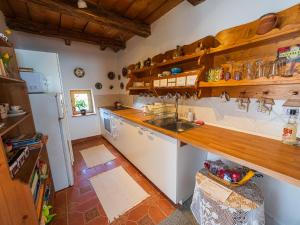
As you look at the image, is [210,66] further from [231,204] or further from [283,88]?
Answer: [231,204]

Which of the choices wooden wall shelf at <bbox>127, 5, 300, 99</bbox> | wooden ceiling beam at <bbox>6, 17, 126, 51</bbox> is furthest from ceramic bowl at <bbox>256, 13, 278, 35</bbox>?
wooden ceiling beam at <bbox>6, 17, 126, 51</bbox>

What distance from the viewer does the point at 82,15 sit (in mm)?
1841

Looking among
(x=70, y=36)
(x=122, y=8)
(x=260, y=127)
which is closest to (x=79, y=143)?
(x=70, y=36)

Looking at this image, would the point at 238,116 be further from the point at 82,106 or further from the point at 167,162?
the point at 82,106

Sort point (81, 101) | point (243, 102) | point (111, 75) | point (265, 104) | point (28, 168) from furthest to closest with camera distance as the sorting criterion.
Result: point (111, 75), point (81, 101), point (243, 102), point (265, 104), point (28, 168)

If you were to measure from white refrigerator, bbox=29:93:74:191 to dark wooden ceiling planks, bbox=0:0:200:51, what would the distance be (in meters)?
1.15

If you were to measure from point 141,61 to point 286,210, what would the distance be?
2820 millimetres

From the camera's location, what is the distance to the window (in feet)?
11.1

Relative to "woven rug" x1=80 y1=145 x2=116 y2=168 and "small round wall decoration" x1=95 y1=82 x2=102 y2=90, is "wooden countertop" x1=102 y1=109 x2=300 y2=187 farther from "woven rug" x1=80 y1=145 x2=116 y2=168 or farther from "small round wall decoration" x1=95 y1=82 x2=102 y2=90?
"small round wall decoration" x1=95 y1=82 x2=102 y2=90

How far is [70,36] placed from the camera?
271 cm

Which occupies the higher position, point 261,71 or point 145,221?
point 261,71

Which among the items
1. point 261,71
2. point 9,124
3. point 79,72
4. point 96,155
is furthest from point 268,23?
point 79,72

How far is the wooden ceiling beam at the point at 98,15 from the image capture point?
5.52 ft

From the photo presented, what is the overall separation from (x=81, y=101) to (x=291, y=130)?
382 centimetres
